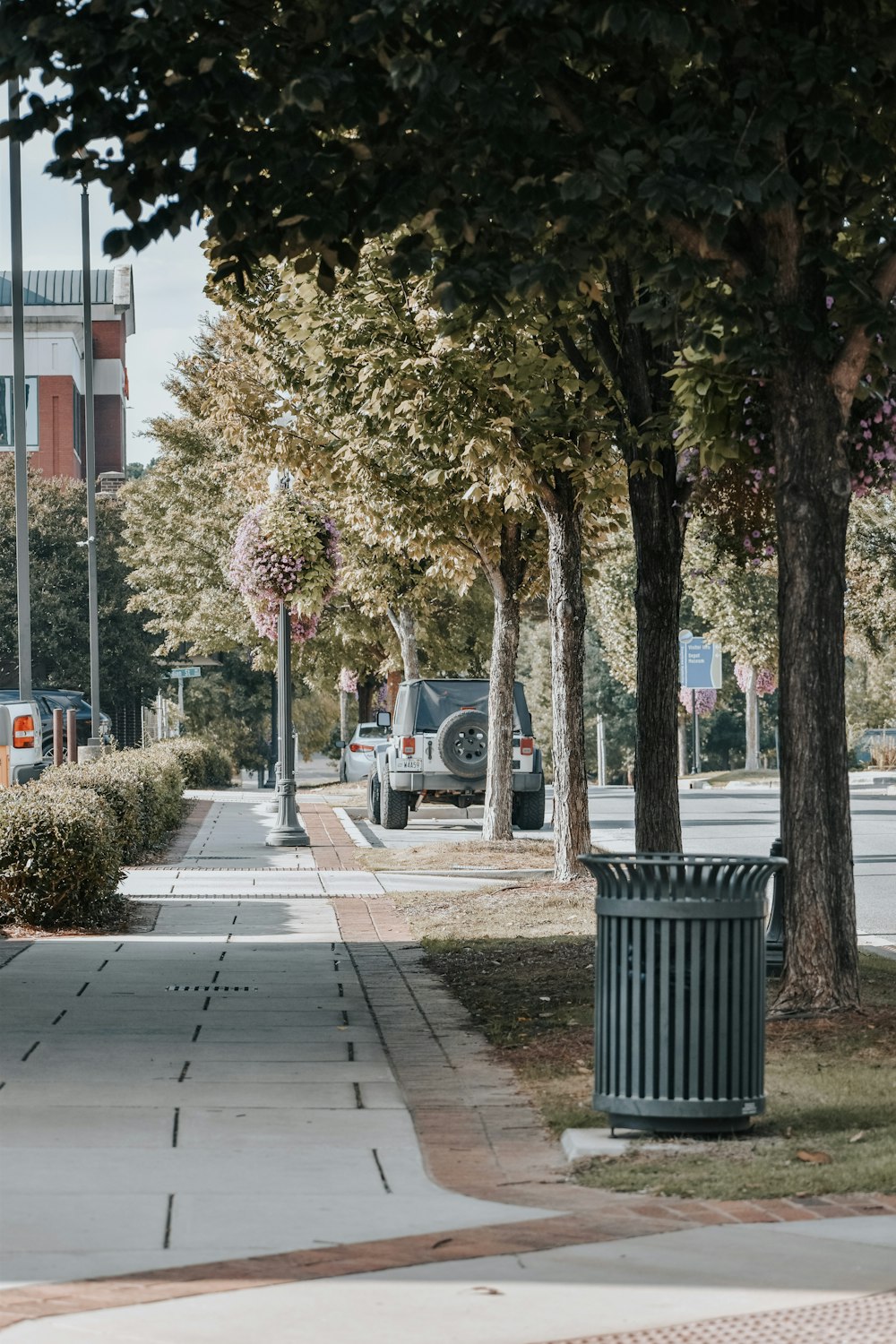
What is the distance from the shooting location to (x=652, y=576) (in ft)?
38.7

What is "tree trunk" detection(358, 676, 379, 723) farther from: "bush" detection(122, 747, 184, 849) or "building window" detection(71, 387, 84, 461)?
"bush" detection(122, 747, 184, 849)

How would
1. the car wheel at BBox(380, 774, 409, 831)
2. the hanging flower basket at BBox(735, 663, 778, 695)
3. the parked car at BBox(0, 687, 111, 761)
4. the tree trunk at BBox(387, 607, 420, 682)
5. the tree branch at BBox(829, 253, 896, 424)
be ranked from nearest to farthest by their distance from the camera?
the tree branch at BBox(829, 253, 896, 424)
the car wheel at BBox(380, 774, 409, 831)
the tree trunk at BBox(387, 607, 420, 682)
the parked car at BBox(0, 687, 111, 761)
the hanging flower basket at BBox(735, 663, 778, 695)

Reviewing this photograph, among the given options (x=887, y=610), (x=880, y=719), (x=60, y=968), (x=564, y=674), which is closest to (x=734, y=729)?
(x=880, y=719)

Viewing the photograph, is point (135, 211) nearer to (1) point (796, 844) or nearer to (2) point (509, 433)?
(1) point (796, 844)

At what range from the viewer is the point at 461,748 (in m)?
24.5

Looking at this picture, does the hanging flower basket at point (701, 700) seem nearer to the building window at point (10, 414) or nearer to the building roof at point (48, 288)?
the building window at point (10, 414)

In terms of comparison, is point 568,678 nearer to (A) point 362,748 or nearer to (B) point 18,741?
(B) point 18,741

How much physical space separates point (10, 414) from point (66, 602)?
863cm

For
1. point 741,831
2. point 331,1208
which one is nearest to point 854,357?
point 331,1208

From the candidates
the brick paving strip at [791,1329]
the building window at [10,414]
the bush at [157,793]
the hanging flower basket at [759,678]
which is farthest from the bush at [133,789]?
the hanging flower basket at [759,678]

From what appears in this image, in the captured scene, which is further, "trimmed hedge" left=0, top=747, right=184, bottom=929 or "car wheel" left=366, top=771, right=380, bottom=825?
"car wheel" left=366, top=771, right=380, bottom=825

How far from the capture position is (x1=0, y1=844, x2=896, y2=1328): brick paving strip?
15.1ft

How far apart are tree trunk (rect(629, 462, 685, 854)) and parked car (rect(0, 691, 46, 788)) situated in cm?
1336

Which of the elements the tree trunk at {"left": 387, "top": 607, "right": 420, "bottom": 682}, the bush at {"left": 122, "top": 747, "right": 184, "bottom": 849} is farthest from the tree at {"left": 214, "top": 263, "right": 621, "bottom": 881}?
the tree trunk at {"left": 387, "top": 607, "right": 420, "bottom": 682}
